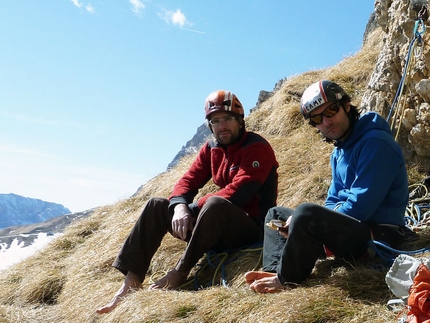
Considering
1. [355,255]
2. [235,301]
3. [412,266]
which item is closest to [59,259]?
[235,301]

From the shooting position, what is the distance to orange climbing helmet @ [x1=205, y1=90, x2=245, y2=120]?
5.60m

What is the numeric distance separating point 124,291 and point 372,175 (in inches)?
114

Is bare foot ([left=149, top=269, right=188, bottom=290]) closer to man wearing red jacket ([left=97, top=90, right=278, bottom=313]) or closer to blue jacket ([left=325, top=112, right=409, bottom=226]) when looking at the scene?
man wearing red jacket ([left=97, top=90, right=278, bottom=313])

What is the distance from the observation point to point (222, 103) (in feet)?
18.4

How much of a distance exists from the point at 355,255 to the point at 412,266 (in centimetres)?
110

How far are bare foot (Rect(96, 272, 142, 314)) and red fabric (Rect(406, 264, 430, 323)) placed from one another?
122 inches

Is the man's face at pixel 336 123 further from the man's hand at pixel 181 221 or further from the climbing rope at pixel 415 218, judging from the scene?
the man's hand at pixel 181 221

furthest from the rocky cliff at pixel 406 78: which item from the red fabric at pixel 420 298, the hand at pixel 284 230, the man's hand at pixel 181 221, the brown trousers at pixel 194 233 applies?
the red fabric at pixel 420 298

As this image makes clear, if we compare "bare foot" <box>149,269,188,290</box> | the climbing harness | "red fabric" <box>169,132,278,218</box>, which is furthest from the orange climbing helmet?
the climbing harness

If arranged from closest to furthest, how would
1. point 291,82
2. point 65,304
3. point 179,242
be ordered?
1. point 65,304
2. point 179,242
3. point 291,82

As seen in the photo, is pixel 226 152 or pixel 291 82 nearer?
pixel 226 152

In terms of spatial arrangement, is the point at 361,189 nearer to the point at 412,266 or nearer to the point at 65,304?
the point at 412,266

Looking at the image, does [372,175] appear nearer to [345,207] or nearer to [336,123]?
[345,207]

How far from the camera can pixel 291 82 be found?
13.4 m
